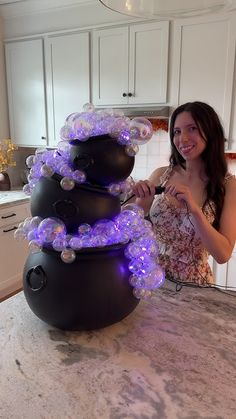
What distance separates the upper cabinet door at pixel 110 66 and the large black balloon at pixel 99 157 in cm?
194

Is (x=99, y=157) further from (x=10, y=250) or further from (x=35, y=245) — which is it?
(x=10, y=250)

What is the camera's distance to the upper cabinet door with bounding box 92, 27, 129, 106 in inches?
98.4

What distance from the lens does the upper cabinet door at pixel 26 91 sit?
2.92m

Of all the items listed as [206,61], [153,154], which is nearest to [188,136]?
[206,61]

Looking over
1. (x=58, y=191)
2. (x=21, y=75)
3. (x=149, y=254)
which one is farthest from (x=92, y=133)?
(x=21, y=75)

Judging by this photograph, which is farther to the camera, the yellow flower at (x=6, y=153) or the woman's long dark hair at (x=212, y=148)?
the yellow flower at (x=6, y=153)

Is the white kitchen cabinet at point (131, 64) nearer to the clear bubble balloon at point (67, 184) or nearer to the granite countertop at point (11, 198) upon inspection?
the granite countertop at point (11, 198)

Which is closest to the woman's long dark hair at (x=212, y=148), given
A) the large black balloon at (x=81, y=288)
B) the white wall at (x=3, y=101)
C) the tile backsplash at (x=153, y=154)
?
the large black balloon at (x=81, y=288)

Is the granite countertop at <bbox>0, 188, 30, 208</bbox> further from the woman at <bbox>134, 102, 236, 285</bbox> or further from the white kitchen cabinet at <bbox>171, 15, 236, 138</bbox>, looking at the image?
the woman at <bbox>134, 102, 236, 285</bbox>

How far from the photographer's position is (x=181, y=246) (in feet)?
4.08

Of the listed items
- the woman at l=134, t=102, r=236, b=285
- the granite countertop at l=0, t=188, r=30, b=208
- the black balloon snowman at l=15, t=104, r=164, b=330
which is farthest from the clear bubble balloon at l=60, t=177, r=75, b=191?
the granite countertop at l=0, t=188, r=30, b=208

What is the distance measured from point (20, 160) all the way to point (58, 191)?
9.58 ft

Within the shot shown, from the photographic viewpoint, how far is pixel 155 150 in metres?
2.74

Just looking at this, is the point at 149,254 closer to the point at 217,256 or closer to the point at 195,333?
the point at 195,333
